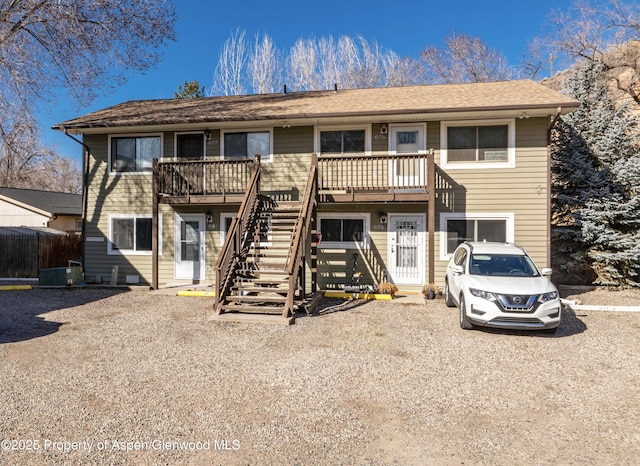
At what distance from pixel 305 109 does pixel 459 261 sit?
6132 mm

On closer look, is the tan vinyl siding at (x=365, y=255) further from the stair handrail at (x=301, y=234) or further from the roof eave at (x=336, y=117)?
the roof eave at (x=336, y=117)

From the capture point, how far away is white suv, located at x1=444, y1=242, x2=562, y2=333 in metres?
6.02

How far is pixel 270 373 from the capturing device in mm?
4629

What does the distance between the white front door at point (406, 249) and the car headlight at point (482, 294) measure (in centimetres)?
387

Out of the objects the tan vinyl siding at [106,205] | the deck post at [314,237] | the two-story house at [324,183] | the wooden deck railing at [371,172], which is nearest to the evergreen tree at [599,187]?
the two-story house at [324,183]

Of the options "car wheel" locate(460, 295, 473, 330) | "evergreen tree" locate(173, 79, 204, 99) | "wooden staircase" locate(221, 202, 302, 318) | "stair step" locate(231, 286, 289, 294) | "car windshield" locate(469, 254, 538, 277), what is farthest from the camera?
"evergreen tree" locate(173, 79, 204, 99)

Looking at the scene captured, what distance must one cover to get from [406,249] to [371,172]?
94.3 inches

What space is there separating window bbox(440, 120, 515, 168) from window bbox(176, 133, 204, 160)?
7.29 metres

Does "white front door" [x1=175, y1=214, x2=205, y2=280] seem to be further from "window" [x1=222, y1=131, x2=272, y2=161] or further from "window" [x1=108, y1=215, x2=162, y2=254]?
"window" [x1=222, y1=131, x2=272, y2=161]

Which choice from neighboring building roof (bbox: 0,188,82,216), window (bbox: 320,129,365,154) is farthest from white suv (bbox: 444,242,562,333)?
neighboring building roof (bbox: 0,188,82,216)

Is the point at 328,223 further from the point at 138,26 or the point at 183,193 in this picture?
the point at 138,26

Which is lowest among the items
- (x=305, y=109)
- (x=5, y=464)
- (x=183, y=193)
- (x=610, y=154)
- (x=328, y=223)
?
(x=5, y=464)

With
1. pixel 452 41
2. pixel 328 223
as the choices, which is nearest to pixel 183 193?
pixel 328 223

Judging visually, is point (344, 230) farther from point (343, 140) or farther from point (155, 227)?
point (155, 227)
